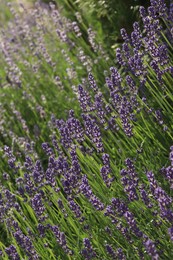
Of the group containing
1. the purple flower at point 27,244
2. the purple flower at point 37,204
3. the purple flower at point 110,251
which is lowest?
the purple flower at point 110,251

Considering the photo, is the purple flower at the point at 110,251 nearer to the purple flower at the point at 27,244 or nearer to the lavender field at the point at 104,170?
the lavender field at the point at 104,170

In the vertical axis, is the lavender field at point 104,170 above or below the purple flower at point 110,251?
above

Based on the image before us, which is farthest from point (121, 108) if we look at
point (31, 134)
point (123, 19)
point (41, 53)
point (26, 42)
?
point (26, 42)

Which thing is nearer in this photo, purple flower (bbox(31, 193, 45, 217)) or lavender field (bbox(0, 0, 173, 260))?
lavender field (bbox(0, 0, 173, 260))

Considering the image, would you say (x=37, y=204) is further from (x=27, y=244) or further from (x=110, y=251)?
(x=110, y=251)

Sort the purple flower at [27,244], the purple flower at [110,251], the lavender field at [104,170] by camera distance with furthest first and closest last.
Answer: the purple flower at [27,244] → the lavender field at [104,170] → the purple flower at [110,251]

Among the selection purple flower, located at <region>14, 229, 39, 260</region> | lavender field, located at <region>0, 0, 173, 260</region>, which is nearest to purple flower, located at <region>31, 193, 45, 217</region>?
lavender field, located at <region>0, 0, 173, 260</region>

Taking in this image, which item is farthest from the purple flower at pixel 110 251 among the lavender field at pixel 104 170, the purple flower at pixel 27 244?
the purple flower at pixel 27 244

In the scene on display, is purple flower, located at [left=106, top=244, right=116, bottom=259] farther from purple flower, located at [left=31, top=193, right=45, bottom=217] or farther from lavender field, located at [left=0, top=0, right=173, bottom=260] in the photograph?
purple flower, located at [left=31, top=193, right=45, bottom=217]

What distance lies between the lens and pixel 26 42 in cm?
761

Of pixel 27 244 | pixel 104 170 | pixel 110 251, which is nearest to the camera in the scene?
pixel 110 251

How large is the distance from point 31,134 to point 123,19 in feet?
4.96

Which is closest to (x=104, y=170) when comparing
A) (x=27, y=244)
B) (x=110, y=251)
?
(x=110, y=251)

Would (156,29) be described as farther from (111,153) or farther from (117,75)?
(111,153)
